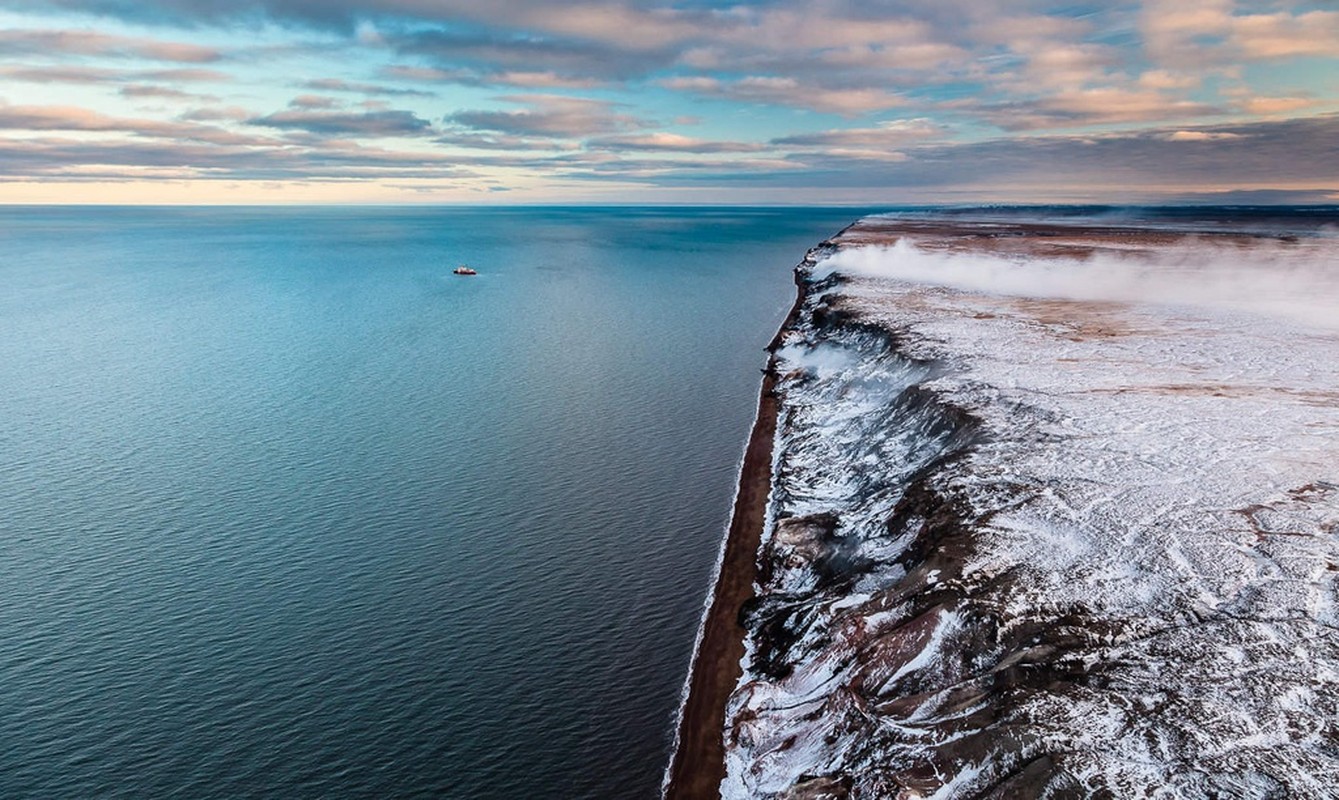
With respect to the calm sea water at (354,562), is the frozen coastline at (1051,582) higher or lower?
higher

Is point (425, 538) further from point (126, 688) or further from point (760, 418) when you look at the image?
point (760, 418)

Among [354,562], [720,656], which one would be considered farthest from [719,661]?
[354,562]

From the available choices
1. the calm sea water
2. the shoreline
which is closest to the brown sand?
the shoreline

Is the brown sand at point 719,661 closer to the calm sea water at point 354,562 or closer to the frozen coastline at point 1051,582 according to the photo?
the frozen coastline at point 1051,582

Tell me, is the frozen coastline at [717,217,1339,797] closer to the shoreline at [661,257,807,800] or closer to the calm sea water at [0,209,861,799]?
the shoreline at [661,257,807,800]

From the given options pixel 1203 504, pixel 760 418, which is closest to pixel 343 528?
pixel 760 418

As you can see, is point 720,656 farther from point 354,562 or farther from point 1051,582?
point 354,562

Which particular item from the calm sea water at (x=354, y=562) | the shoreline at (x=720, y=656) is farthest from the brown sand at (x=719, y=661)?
the calm sea water at (x=354, y=562)
